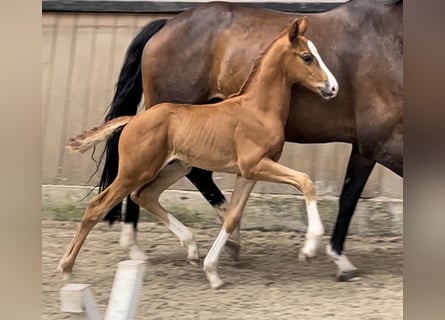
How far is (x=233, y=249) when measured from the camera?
346 cm

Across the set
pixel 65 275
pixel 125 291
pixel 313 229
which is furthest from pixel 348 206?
pixel 65 275

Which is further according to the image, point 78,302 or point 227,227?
point 227,227

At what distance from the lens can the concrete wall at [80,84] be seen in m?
3.54

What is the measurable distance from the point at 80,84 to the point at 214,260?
0.95 m

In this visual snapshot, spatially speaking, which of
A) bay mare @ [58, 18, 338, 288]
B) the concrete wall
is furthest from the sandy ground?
the concrete wall

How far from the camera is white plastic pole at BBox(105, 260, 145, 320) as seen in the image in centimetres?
298

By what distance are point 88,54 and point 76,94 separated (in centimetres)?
18

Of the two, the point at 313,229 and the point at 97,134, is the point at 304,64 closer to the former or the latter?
the point at 313,229

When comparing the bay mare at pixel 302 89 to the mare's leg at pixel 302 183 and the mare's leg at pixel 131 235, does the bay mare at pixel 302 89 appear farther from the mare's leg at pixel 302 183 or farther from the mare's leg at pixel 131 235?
the mare's leg at pixel 302 183

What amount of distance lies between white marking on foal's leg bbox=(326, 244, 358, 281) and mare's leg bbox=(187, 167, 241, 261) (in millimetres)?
371
